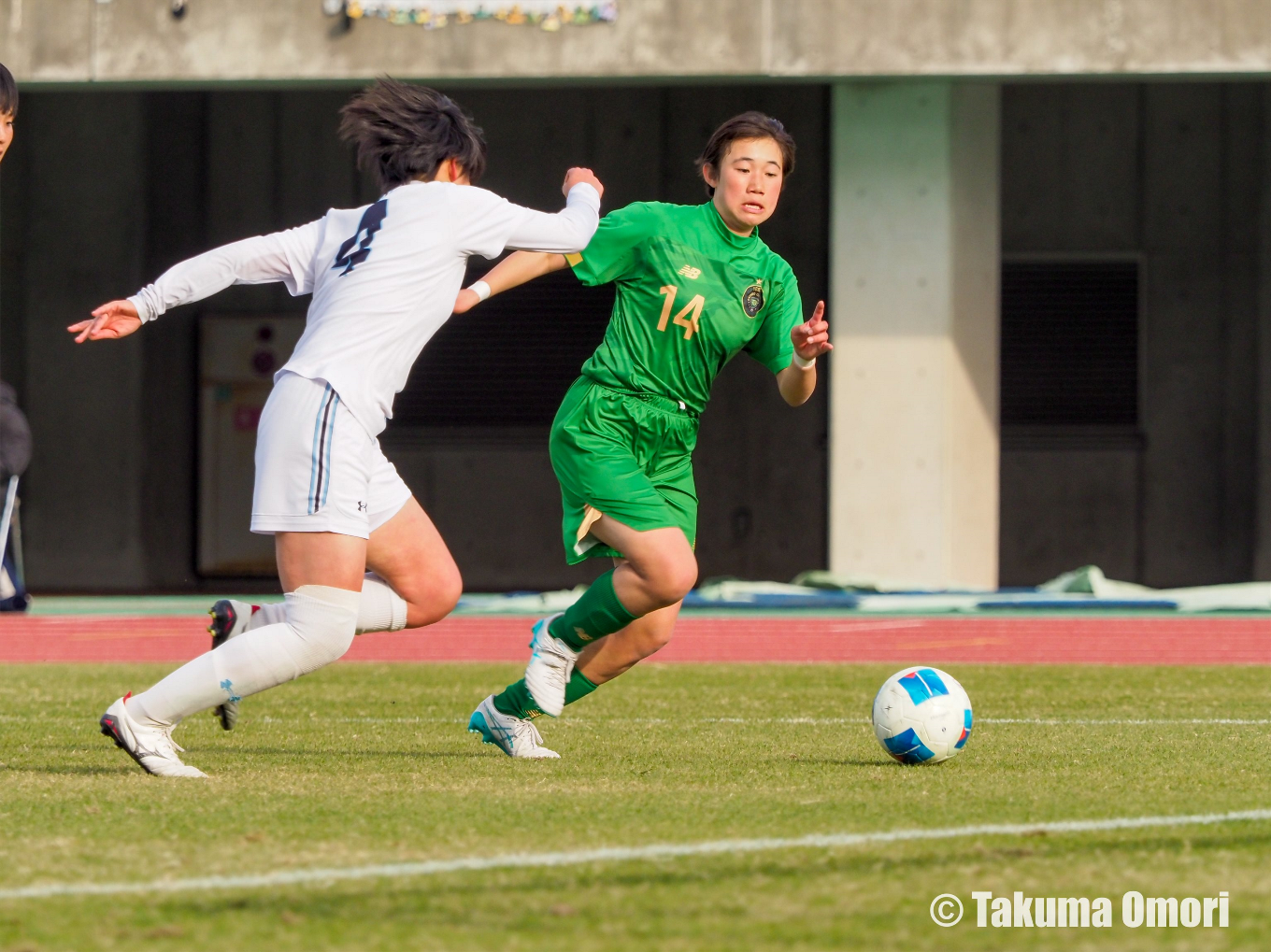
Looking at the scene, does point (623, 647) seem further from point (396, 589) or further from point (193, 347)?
point (193, 347)

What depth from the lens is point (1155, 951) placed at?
2.89 meters

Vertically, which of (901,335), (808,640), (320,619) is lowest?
(808,640)

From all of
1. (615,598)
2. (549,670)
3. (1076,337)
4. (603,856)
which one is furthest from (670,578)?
(1076,337)

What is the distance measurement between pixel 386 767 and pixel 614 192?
1636cm

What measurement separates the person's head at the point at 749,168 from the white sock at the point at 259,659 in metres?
1.95

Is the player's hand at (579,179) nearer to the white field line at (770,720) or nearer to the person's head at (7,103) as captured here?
the person's head at (7,103)

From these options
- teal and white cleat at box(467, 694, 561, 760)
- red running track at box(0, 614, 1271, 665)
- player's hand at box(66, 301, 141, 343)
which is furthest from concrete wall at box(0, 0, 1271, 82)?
player's hand at box(66, 301, 141, 343)

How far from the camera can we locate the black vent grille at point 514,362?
21.1 meters

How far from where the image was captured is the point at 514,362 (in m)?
21.2

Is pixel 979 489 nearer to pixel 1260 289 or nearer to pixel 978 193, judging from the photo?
pixel 978 193

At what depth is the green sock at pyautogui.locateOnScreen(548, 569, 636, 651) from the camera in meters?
5.70

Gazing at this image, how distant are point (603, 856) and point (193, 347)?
1838 cm

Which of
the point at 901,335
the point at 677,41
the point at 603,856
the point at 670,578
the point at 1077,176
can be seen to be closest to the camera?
the point at 603,856

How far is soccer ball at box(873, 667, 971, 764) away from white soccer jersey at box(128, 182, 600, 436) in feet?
5.47
